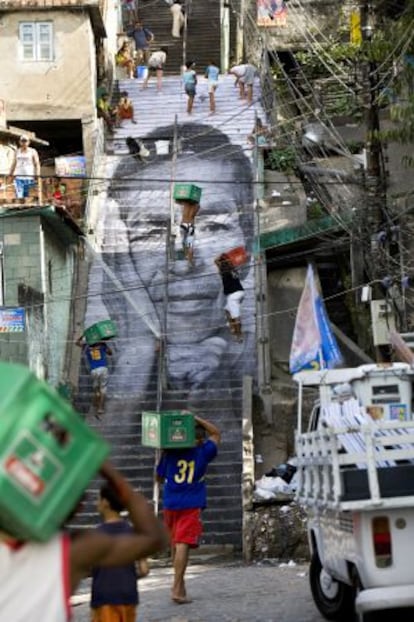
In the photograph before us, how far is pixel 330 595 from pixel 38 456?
24.3 ft

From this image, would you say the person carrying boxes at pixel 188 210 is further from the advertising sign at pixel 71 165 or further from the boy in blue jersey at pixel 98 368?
the advertising sign at pixel 71 165

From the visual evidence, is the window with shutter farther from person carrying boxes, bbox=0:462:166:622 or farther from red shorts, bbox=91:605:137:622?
person carrying boxes, bbox=0:462:166:622

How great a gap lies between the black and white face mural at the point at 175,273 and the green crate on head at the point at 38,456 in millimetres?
18085

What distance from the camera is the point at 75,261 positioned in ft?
83.7

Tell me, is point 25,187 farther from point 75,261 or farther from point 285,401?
point 285,401

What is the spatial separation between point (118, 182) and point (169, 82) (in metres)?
7.23

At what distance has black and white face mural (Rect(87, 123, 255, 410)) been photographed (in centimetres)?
2211

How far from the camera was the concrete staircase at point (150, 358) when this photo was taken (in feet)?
62.1

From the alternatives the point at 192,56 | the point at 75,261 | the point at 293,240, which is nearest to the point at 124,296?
the point at 75,261

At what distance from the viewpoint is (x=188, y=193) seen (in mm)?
24641

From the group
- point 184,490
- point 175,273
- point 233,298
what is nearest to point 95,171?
point 175,273

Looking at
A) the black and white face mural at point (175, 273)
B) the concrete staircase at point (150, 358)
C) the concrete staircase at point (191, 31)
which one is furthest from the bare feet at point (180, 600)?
the concrete staircase at point (191, 31)

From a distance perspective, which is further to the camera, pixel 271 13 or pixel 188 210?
pixel 271 13

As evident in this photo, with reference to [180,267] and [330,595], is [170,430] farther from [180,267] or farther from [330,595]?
[180,267]
